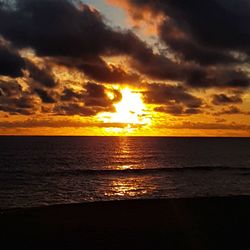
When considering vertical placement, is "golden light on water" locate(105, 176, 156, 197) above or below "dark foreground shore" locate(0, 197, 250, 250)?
below

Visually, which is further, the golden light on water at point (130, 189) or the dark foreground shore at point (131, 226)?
the golden light on water at point (130, 189)

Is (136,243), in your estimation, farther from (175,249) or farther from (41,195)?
(41,195)

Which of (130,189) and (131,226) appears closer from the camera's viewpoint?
(131,226)

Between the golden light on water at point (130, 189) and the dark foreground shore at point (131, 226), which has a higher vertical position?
the dark foreground shore at point (131, 226)

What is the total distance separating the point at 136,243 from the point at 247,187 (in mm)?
34721

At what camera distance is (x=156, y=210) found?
2575cm

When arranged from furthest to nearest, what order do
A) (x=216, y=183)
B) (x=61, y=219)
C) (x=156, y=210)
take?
1. (x=216, y=183)
2. (x=156, y=210)
3. (x=61, y=219)

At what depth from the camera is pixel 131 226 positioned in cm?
2084

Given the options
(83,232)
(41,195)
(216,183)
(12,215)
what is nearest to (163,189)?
(216,183)

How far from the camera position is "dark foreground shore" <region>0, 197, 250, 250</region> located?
17312 mm

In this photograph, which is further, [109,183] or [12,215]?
[109,183]

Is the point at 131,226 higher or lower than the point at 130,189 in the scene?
higher

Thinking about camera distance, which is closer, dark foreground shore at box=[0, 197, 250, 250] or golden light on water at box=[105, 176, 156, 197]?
dark foreground shore at box=[0, 197, 250, 250]

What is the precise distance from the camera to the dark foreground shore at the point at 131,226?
17.3 meters
